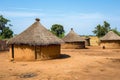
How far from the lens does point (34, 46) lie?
58.8 feet

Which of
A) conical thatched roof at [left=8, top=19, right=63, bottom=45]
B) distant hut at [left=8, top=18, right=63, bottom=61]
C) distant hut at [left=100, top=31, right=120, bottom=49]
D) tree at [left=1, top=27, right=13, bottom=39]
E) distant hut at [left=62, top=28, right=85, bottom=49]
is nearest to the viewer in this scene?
distant hut at [left=8, top=18, right=63, bottom=61]

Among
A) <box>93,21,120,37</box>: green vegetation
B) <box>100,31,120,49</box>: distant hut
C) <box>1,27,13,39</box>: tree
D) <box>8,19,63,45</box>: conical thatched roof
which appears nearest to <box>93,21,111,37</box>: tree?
<box>93,21,120,37</box>: green vegetation

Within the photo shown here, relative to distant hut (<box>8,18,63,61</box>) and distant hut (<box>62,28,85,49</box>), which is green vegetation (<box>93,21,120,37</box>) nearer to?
distant hut (<box>62,28,85,49</box>)

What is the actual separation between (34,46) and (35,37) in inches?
41.3

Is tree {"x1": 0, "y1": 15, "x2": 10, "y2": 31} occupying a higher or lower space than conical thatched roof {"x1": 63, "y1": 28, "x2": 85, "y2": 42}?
higher

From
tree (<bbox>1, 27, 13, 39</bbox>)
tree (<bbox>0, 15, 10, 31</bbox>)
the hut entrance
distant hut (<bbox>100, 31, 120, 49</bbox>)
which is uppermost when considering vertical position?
tree (<bbox>0, 15, 10, 31</bbox>)

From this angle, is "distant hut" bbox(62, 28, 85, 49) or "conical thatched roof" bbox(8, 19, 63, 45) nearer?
"conical thatched roof" bbox(8, 19, 63, 45)

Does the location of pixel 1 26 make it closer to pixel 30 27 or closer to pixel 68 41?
pixel 68 41

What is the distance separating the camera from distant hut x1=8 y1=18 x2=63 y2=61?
17.9m

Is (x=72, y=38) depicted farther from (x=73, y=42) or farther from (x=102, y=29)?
(x=102, y=29)

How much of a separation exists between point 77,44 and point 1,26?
2401 centimetres

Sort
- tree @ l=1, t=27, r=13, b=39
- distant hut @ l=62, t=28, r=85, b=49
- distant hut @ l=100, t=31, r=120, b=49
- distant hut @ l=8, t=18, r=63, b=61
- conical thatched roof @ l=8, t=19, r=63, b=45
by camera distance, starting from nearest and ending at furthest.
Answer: distant hut @ l=8, t=18, r=63, b=61 < conical thatched roof @ l=8, t=19, r=63, b=45 < distant hut @ l=62, t=28, r=85, b=49 < distant hut @ l=100, t=31, r=120, b=49 < tree @ l=1, t=27, r=13, b=39

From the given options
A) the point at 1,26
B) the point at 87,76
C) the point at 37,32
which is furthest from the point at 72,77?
the point at 1,26

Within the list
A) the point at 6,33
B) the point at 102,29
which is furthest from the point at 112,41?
the point at 6,33
